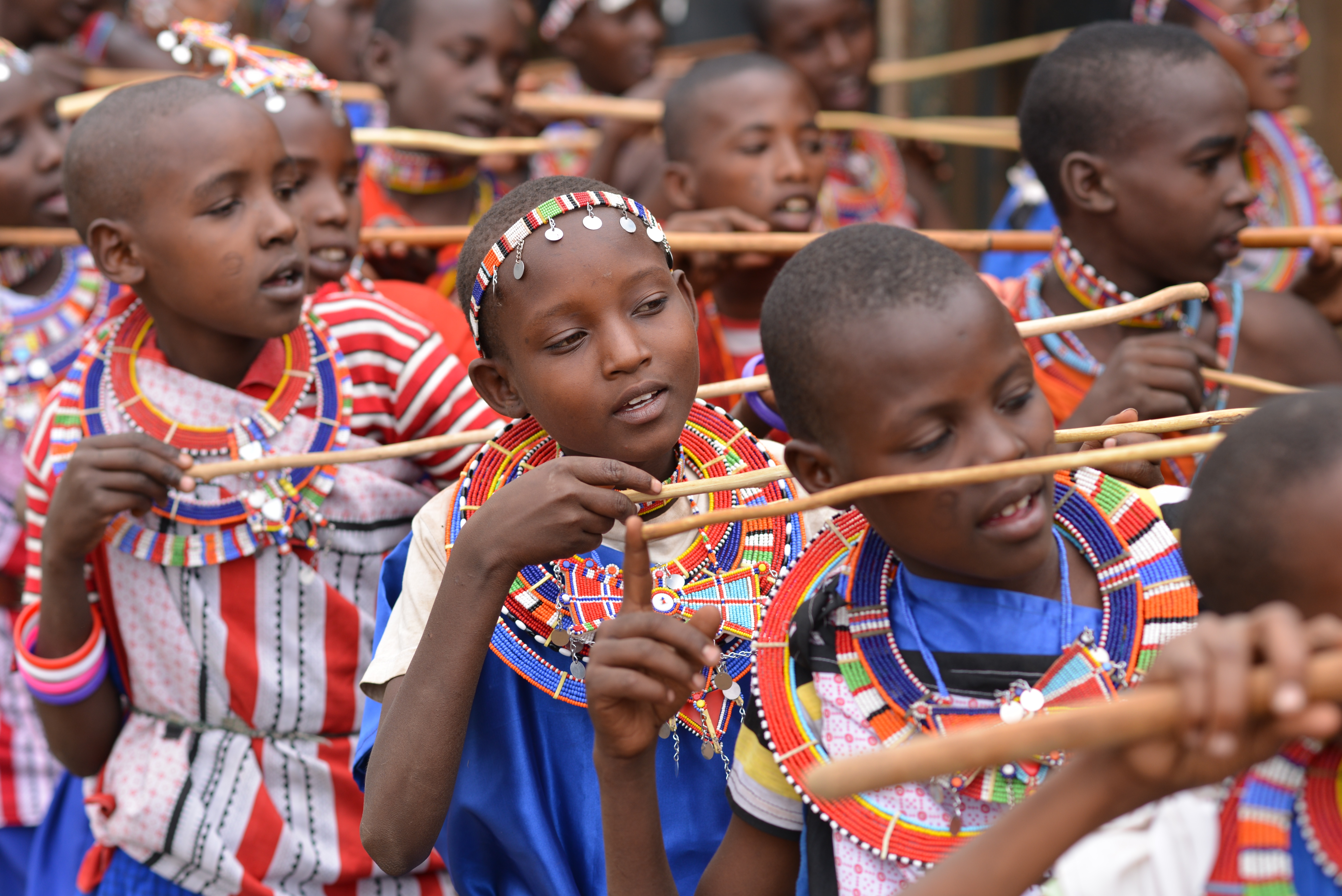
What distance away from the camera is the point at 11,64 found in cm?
353

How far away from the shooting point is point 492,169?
15.3 feet

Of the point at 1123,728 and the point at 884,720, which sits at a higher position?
the point at 1123,728

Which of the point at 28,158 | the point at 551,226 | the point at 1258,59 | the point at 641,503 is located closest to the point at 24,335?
the point at 28,158

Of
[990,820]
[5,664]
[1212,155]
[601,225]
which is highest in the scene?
[601,225]

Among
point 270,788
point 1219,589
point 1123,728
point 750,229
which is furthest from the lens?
point 750,229

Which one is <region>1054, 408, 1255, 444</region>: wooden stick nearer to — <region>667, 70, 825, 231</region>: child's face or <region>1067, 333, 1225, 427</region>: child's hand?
<region>1067, 333, 1225, 427</region>: child's hand

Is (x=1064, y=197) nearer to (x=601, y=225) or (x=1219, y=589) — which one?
(x=601, y=225)

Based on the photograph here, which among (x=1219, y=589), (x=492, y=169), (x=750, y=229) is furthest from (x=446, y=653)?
(x=492, y=169)

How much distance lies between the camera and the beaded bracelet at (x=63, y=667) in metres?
2.39

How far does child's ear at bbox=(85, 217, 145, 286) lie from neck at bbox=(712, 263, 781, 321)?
4.81 ft

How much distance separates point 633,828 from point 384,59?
11.4ft

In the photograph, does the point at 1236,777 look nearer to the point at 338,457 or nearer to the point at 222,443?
the point at 338,457

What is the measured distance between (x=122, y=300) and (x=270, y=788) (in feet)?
3.18

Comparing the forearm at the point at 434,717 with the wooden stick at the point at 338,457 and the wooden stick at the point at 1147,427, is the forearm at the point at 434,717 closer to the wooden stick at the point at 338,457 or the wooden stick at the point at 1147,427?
the wooden stick at the point at 338,457
